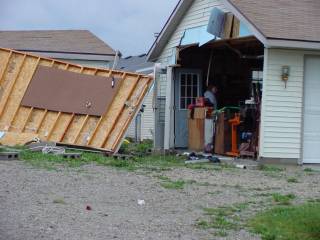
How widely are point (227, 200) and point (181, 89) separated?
37.7ft

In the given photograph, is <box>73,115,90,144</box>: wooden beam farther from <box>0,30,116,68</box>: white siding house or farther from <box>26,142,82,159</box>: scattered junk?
<box>0,30,116,68</box>: white siding house

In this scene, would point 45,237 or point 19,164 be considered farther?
point 19,164

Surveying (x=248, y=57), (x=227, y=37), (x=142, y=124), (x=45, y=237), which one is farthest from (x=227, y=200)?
(x=142, y=124)

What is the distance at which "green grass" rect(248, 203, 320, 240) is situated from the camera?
315 inches

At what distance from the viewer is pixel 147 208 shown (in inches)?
378

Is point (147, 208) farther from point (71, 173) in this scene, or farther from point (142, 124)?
point (142, 124)

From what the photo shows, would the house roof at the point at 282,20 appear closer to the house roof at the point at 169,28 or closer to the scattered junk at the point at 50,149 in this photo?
the house roof at the point at 169,28

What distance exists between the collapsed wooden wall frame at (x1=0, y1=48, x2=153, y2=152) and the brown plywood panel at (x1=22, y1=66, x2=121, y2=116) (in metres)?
0.14

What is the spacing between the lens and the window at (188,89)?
2194 centimetres

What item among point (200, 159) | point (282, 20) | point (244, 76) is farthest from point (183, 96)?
point (282, 20)

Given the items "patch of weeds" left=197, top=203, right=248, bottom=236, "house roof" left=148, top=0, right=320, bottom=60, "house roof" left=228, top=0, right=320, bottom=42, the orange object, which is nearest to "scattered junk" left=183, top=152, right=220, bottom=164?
the orange object

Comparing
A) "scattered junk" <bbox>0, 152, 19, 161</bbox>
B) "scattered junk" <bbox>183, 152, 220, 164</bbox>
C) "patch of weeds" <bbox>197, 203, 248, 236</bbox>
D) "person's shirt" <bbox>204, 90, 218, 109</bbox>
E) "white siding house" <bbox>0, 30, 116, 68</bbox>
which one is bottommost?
"patch of weeds" <bbox>197, 203, 248, 236</bbox>

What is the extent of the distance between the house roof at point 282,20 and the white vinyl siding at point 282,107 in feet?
1.74

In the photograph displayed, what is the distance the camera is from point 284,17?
1722 centimetres
